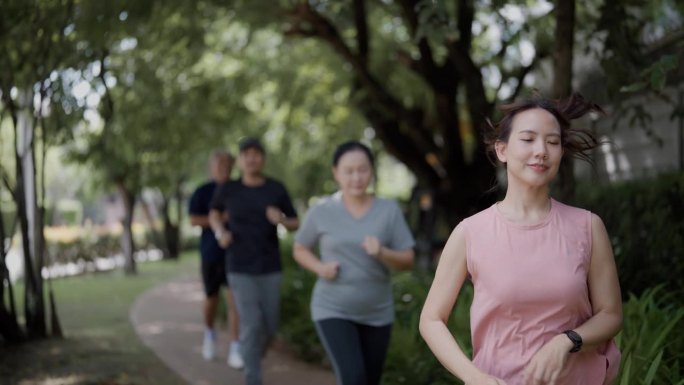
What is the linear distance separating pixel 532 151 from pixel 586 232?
0.29 m

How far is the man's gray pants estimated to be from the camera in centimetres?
645

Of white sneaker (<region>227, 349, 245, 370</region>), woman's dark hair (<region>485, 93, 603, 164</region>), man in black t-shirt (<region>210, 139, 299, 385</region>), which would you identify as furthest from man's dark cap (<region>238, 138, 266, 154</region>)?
woman's dark hair (<region>485, 93, 603, 164</region>)

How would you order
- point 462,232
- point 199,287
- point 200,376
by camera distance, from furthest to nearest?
1. point 199,287
2. point 200,376
3. point 462,232

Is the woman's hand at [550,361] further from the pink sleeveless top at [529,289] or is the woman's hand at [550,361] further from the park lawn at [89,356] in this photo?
the park lawn at [89,356]

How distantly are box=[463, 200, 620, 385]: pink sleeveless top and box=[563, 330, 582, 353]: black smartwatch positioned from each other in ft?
0.13

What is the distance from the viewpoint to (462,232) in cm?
266

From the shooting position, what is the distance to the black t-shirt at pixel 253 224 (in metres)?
6.76

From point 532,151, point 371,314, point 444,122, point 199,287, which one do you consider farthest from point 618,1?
point 199,287

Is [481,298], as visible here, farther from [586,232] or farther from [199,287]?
[199,287]

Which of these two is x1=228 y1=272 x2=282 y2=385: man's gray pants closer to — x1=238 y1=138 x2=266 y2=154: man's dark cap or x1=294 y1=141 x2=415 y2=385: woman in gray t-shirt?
x1=238 y1=138 x2=266 y2=154: man's dark cap

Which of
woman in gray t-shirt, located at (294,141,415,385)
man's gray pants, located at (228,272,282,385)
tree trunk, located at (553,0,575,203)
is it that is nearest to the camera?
woman in gray t-shirt, located at (294,141,415,385)

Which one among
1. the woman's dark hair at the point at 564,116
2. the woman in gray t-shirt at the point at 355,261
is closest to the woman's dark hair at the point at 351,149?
the woman in gray t-shirt at the point at 355,261

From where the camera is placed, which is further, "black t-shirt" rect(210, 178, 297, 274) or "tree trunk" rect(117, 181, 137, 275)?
"tree trunk" rect(117, 181, 137, 275)

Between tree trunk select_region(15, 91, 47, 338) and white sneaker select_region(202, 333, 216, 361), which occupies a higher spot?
tree trunk select_region(15, 91, 47, 338)
